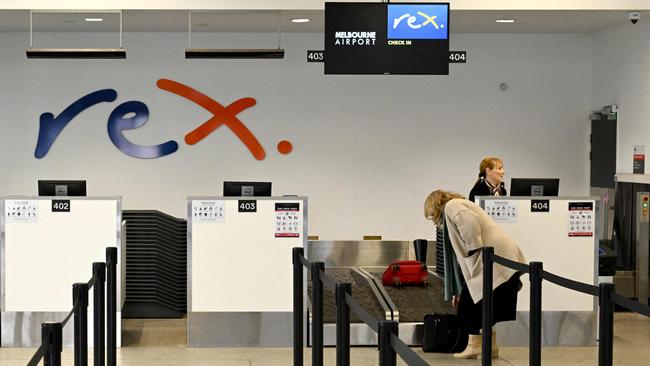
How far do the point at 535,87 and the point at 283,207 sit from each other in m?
5.47

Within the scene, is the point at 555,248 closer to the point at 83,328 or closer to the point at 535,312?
the point at 535,312

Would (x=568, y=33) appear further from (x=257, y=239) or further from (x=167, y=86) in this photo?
(x=257, y=239)

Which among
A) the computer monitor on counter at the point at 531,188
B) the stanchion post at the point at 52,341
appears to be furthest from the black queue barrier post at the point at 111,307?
the computer monitor on counter at the point at 531,188

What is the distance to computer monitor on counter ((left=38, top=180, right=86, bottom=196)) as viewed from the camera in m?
8.71

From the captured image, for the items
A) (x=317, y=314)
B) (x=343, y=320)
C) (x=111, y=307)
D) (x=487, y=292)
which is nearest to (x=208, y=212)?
(x=111, y=307)

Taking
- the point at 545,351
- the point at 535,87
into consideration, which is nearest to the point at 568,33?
the point at 535,87

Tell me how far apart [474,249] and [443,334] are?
902 mm

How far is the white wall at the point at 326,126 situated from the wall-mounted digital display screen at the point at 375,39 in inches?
156

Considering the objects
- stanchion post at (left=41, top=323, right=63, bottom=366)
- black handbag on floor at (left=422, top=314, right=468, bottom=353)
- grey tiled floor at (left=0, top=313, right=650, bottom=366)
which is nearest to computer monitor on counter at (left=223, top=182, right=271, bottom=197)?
grey tiled floor at (left=0, top=313, right=650, bottom=366)

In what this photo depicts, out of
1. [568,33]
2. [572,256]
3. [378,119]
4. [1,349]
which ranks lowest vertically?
[1,349]

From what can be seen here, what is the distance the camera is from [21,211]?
849 cm

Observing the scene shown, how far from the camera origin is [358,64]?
890 centimetres

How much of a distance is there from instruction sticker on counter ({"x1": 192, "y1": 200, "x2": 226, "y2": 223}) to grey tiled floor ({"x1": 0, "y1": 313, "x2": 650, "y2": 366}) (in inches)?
39.7

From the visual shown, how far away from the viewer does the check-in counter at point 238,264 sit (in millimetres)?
8523
